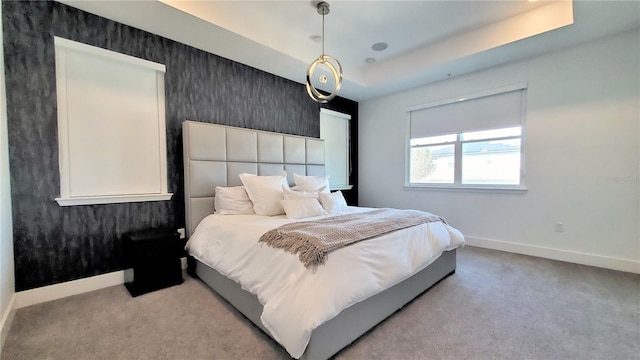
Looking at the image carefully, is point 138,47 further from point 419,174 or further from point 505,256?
point 505,256

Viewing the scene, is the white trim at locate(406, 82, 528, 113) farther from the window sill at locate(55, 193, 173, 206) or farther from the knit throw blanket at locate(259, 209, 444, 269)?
the window sill at locate(55, 193, 173, 206)

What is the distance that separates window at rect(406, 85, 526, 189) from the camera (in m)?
3.60

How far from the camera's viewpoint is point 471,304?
2139 millimetres

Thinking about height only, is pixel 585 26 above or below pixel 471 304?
above

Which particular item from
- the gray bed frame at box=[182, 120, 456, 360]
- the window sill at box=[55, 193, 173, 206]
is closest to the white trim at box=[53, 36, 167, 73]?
the gray bed frame at box=[182, 120, 456, 360]

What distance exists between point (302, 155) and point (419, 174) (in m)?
2.18

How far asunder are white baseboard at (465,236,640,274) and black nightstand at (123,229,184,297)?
4.06m

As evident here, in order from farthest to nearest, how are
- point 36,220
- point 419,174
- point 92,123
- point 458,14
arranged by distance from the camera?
point 419,174
point 458,14
point 92,123
point 36,220

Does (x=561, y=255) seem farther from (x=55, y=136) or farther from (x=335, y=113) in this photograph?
(x=55, y=136)

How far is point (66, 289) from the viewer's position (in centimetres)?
231

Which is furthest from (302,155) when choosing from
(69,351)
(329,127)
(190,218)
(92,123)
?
(69,351)

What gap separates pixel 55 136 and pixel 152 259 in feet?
4.55

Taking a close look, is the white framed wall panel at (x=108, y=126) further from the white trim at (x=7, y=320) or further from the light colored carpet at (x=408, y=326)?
the light colored carpet at (x=408, y=326)

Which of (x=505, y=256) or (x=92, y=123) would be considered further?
(x=505, y=256)
